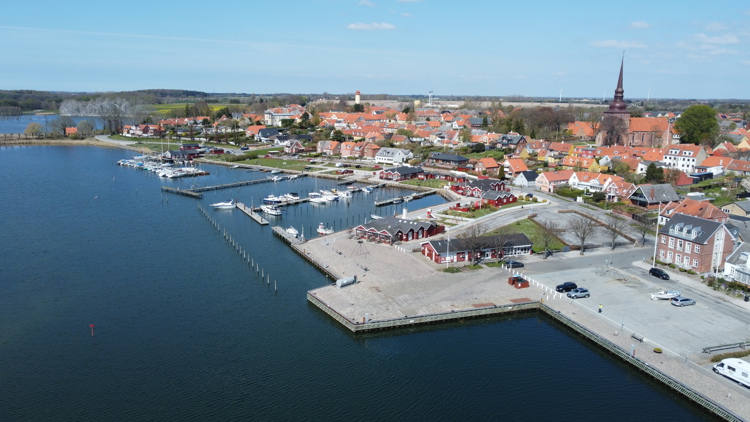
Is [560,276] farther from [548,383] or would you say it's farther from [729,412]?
[729,412]

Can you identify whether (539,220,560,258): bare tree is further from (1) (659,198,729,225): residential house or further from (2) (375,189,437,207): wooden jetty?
(2) (375,189,437,207): wooden jetty

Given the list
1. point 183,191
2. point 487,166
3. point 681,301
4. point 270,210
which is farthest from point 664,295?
point 183,191

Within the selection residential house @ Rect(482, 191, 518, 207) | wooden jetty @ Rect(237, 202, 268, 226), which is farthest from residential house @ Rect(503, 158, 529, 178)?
wooden jetty @ Rect(237, 202, 268, 226)

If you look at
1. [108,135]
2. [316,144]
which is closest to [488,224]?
[316,144]

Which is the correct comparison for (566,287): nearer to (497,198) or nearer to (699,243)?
(699,243)

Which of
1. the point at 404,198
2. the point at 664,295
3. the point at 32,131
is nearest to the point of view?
the point at 664,295
